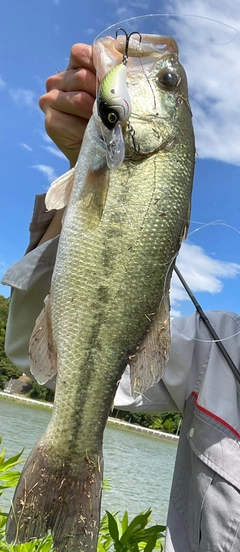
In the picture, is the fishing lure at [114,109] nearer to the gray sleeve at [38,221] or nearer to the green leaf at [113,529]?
the gray sleeve at [38,221]

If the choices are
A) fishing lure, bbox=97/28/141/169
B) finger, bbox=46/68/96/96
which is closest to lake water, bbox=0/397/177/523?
finger, bbox=46/68/96/96

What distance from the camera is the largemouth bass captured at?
1.54 m

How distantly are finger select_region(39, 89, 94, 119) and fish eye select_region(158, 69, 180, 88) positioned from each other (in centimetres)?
26

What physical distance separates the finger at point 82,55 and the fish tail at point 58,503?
4.36 feet

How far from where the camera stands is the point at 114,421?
38.4 meters

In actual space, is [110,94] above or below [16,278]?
above

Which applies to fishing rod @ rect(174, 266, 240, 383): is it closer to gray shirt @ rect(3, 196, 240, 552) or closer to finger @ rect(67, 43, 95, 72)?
gray shirt @ rect(3, 196, 240, 552)

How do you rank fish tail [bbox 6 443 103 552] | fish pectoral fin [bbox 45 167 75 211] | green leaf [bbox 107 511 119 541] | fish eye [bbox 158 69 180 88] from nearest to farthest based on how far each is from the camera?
1. fish tail [bbox 6 443 103 552]
2. fish pectoral fin [bbox 45 167 75 211]
3. fish eye [bbox 158 69 180 88]
4. green leaf [bbox 107 511 119 541]

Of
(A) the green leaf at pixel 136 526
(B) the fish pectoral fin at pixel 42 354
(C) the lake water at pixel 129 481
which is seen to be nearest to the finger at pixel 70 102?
(B) the fish pectoral fin at pixel 42 354

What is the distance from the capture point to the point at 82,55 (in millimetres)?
1802

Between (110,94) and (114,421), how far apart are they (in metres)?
38.7

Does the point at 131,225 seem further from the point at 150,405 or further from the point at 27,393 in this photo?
the point at 27,393

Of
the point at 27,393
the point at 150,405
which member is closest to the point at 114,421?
the point at 27,393

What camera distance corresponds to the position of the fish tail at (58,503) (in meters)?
1.41
